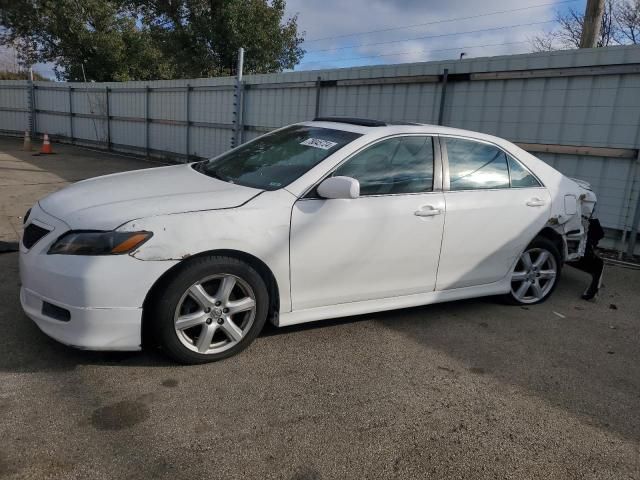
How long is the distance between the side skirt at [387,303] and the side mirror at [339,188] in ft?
2.61

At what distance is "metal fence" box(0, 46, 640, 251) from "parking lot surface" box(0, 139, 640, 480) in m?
3.17

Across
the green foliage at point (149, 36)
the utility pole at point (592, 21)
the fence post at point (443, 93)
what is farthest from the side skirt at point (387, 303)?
the green foliage at point (149, 36)

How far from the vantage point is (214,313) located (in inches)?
129

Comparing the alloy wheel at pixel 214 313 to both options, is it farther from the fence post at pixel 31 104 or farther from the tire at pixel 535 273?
the fence post at pixel 31 104

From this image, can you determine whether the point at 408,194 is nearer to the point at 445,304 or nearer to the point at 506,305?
the point at 445,304

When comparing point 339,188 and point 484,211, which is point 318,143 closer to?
point 339,188

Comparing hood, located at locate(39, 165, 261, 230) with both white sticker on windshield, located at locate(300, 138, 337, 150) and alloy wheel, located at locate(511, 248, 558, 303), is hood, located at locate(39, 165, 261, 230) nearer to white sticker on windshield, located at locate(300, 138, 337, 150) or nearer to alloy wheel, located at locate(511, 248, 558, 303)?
white sticker on windshield, located at locate(300, 138, 337, 150)

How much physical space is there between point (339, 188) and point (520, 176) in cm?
196

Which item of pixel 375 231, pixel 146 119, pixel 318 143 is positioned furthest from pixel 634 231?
pixel 146 119

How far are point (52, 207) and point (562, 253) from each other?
4.24 meters

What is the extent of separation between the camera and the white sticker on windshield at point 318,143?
12.7 ft

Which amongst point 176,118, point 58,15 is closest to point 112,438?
point 176,118

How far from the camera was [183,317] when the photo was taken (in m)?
3.18

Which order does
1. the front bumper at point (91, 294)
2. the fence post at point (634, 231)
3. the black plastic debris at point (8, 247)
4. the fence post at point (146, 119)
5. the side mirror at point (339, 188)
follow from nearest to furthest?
the front bumper at point (91, 294)
the side mirror at point (339, 188)
the black plastic debris at point (8, 247)
the fence post at point (634, 231)
the fence post at point (146, 119)
